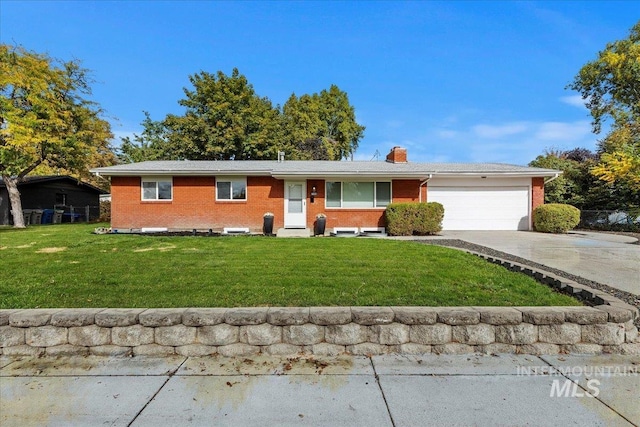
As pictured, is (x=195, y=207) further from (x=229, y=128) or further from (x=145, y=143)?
(x=145, y=143)

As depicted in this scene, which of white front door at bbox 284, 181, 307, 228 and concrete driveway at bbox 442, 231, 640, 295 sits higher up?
white front door at bbox 284, 181, 307, 228

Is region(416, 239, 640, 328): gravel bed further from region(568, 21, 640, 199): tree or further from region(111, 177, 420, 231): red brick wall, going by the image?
region(568, 21, 640, 199): tree

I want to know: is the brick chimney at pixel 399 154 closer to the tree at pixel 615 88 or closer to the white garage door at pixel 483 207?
the white garage door at pixel 483 207

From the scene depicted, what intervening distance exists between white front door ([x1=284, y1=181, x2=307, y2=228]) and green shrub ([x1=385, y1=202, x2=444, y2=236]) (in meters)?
3.64

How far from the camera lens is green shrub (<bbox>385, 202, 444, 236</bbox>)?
1157 centimetres

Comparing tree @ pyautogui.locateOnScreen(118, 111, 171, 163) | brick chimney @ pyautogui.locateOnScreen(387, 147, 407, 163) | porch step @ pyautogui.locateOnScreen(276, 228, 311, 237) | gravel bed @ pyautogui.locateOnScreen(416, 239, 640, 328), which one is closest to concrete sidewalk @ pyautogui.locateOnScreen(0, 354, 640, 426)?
gravel bed @ pyautogui.locateOnScreen(416, 239, 640, 328)

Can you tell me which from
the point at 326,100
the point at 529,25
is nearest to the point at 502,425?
the point at 529,25

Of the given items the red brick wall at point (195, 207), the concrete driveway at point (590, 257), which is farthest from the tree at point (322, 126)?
the concrete driveway at point (590, 257)

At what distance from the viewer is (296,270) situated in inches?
216

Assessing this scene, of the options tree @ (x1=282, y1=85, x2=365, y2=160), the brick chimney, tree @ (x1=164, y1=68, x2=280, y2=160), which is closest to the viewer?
the brick chimney

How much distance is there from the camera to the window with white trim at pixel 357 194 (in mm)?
13227

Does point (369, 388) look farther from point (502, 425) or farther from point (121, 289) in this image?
point (121, 289)

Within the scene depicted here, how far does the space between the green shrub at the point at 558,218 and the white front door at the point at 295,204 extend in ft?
30.8

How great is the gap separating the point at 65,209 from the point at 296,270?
23410 mm
